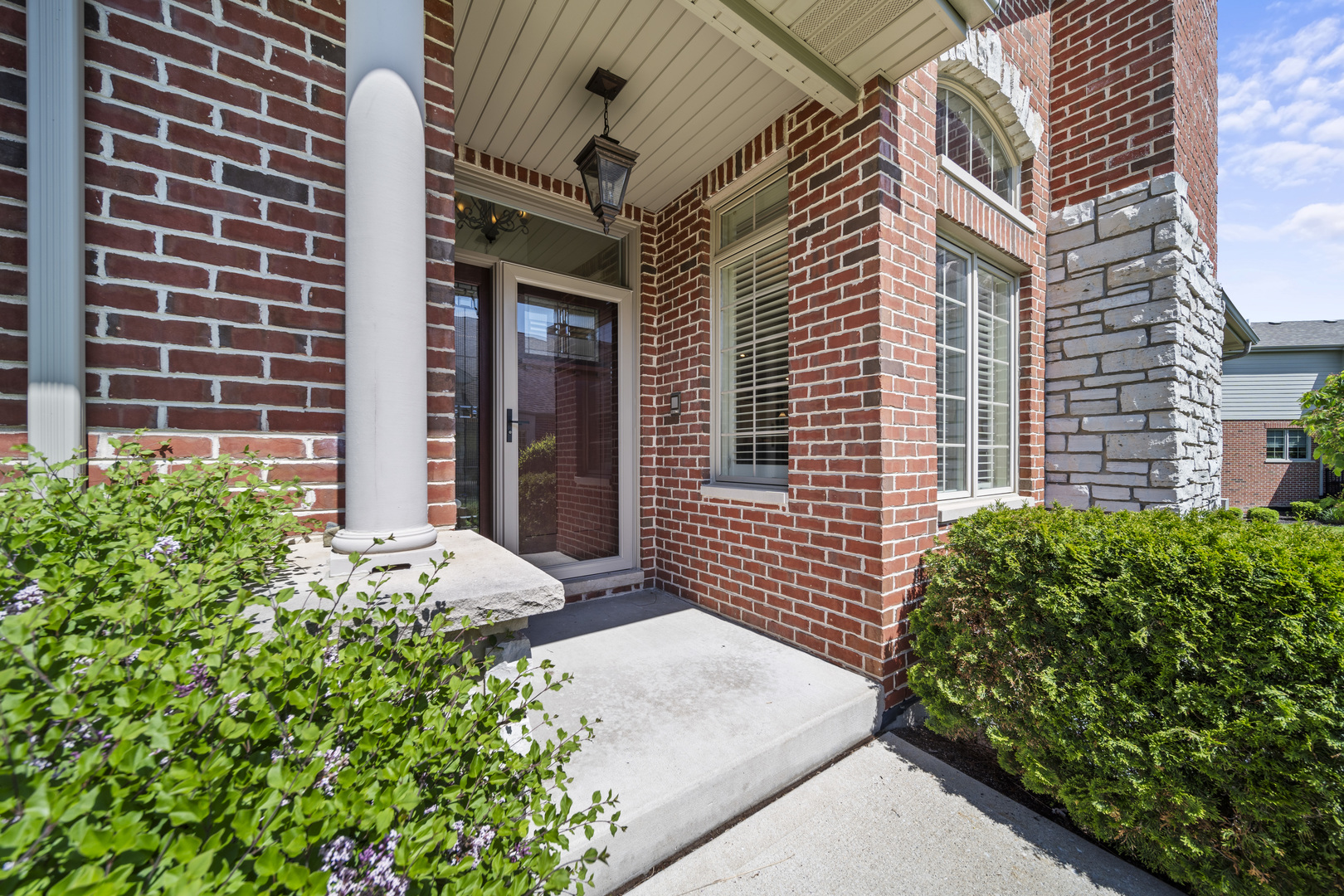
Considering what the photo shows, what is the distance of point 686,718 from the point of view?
198 centimetres

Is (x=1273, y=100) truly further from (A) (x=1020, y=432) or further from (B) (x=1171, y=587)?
(B) (x=1171, y=587)

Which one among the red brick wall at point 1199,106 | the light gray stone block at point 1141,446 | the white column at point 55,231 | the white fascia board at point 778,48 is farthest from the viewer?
the red brick wall at point 1199,106

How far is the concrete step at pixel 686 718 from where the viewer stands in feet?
5.20

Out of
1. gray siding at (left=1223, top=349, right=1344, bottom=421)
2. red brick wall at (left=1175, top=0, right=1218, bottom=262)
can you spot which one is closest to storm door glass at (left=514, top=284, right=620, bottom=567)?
red brick wall at (left=1175, top=0, right=1218, bottom=262)

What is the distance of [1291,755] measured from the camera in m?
1.33

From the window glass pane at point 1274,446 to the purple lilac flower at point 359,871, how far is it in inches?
891

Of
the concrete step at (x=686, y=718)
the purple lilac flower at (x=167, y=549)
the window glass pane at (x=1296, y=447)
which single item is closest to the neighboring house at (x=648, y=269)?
the concrete step at (x=686, y=718)

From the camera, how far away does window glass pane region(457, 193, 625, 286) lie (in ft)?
10.3

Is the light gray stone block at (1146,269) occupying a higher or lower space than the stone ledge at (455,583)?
higher

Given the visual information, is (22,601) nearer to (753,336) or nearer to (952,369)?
(753,336)

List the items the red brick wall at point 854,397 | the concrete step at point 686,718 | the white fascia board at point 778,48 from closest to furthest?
1. the concrete step at point 686,718
2. the white fascia board at point 778,48
3. the red brick wall at point 854,397

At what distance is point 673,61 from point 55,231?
2.31 m

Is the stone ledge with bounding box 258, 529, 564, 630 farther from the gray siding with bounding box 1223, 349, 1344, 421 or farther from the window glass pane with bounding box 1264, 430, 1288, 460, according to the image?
the window glass pane with bounding box 1264, 430, 1288, 460

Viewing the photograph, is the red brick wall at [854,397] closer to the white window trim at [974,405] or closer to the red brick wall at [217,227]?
the white window trim at [974,405]
